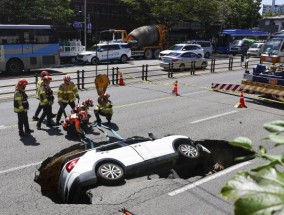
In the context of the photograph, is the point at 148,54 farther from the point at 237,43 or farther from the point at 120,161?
the point at 120,161

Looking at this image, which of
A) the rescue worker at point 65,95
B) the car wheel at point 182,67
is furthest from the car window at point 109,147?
the car wheel at point 182,67

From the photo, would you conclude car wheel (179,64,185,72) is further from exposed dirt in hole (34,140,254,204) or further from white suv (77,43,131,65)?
exposed dirt in hole (34,140,254,204)

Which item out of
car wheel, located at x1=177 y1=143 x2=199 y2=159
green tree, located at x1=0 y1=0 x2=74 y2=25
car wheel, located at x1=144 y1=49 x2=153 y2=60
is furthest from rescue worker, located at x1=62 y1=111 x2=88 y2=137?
car wheel, located at x1=144 y1=49 x2=153 y2=60

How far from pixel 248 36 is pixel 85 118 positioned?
46929mm

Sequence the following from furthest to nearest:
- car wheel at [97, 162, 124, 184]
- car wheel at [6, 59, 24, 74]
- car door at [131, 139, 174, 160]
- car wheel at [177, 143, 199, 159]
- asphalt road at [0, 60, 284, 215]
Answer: car wheel at [6, 59, 24, 74], car wheel at [177, 143, 199, 159], car door at [131, 139, 174, 160], car wheel at [97, 162, 124, 184], asphalt road at [0, 60, 284, 215]

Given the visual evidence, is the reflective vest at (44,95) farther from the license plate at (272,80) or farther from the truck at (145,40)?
the truck at (145,40)

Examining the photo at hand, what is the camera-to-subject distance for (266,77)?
53.3 feet

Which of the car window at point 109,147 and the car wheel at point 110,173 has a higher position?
the car window at point 109,147

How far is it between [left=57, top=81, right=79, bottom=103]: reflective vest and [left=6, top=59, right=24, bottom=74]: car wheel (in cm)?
1478

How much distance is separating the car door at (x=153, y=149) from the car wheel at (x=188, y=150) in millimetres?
245

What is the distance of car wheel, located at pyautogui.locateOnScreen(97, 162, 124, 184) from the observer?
22.4 ft

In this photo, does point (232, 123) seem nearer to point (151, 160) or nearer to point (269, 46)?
point (151, 160)

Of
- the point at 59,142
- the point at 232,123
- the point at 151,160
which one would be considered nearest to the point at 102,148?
the point at 151,160

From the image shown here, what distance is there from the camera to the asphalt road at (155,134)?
21.2 feet
